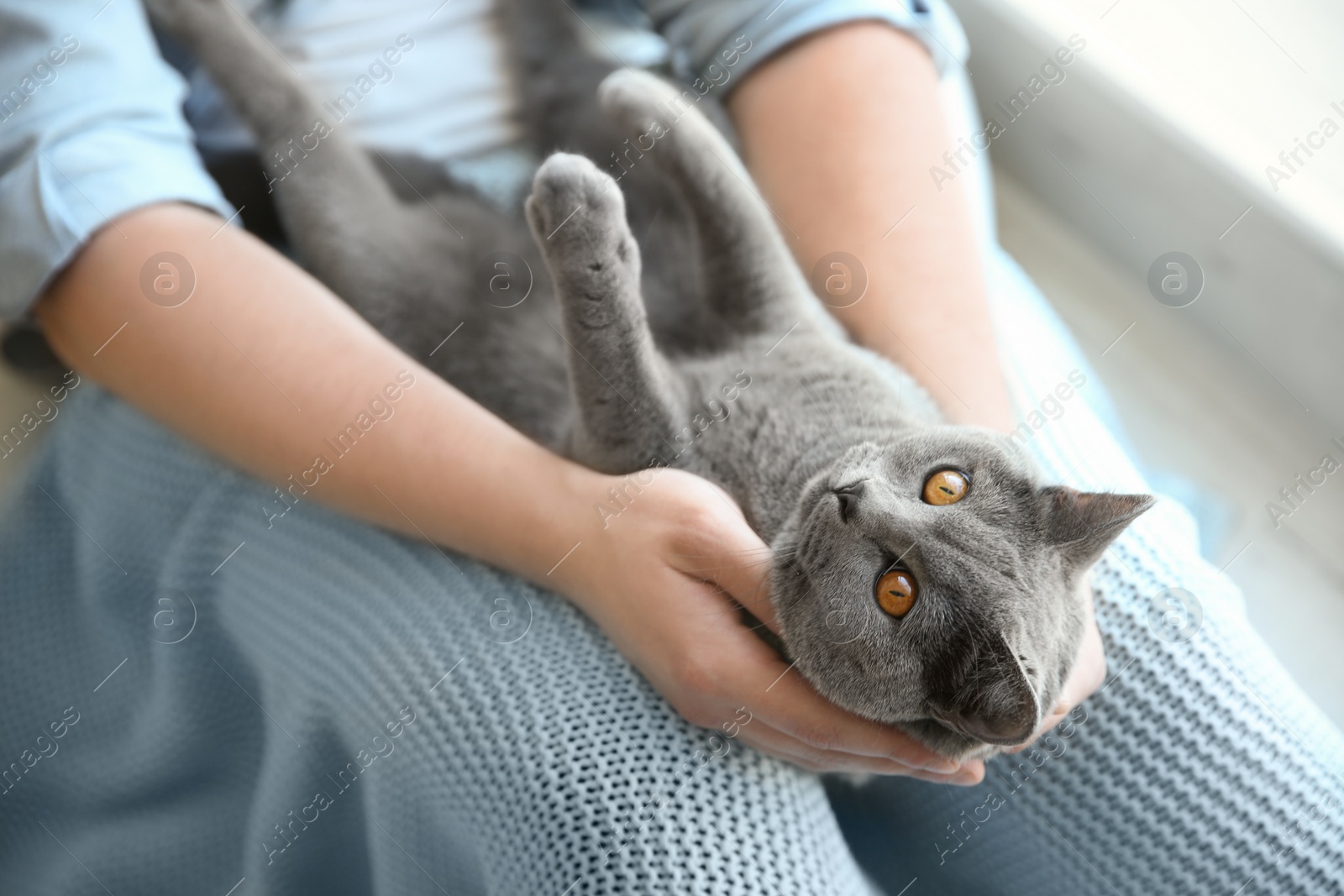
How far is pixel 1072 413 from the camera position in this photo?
36.7 inches

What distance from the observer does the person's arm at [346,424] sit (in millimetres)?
709

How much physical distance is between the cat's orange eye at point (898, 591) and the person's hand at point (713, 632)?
0.09m

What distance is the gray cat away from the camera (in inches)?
24.1

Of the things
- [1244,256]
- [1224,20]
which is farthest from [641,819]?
[1224,20]

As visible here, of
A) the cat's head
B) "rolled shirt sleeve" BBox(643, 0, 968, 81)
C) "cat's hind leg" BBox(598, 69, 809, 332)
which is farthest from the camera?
"rolled shirt sleeve" BBox(643, 0, 968, 81)

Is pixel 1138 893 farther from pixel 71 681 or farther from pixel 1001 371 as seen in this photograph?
pixel 71 681

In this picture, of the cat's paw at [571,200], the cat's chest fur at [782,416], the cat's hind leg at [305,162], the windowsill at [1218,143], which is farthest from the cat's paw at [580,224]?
the windowsill at [1218,143]

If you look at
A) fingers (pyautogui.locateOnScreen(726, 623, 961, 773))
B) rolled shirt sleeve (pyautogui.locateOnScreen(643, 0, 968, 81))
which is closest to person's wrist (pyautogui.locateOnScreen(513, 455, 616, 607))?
fingers (pyautogui.locateOnScreen(726, 623, 961, 773))

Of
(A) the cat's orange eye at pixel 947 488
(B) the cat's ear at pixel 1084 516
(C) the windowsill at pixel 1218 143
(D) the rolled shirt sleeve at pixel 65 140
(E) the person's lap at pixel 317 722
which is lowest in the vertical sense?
(E) the person's lap at pixel 317 722

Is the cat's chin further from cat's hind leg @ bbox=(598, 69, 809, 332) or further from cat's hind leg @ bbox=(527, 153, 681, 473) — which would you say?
cat's hind leg @ bbox=(598, 69, 809, 332)

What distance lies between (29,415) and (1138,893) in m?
1.18

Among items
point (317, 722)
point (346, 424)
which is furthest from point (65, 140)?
point (317, 722)

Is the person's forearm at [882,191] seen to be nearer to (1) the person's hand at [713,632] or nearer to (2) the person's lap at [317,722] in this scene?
(1) the person's hand at [713,632]

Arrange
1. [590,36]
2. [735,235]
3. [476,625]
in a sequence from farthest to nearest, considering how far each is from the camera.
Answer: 1. [590,36]
2. [735,235]
3. [476,625]
